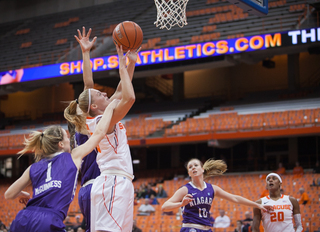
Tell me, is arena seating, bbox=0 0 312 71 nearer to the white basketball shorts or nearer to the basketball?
the basketball

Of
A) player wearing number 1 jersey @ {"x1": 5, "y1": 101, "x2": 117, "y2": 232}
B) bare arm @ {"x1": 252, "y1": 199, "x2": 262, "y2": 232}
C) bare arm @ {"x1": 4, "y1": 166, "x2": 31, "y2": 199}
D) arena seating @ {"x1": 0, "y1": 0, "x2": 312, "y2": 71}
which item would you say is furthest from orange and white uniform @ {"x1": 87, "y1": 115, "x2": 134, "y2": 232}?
arena seating @ {"x1": 0, "y1": 0, "x2": 312, "y2": 71}

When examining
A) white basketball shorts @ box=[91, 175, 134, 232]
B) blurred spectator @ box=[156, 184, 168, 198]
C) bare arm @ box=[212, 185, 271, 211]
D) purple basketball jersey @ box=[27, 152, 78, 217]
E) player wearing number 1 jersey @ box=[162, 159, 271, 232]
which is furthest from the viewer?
blurred spectator @ box=[156, 184, 168, 198]

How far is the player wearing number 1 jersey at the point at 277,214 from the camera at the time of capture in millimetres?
5957

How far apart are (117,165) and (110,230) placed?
23.2 inches

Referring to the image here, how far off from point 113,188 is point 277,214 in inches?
121

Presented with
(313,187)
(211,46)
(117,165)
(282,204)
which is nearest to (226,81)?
(211,46)

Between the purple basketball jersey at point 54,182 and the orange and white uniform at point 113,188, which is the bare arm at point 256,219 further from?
the purple basketball jersey at point 54,182

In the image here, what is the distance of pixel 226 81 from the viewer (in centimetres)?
2495

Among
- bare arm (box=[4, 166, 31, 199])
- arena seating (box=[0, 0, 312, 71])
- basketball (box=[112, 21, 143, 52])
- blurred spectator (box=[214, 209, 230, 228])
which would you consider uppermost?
arena seating (box=[0, 0, 312, 71])

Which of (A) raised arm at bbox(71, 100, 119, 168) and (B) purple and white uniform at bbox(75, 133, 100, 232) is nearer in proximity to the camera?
(A) raised arm at bbox(71, 100, 119, 168)

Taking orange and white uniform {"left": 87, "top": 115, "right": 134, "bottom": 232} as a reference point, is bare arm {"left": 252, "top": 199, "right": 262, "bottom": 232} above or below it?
below

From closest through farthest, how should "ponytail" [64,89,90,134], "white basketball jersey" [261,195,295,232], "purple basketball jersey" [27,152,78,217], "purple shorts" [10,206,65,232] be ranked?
"purple shorts" [10,206,65,232] < "purple basketball jersey" [27,152,78,217] < "ponytail" [64,89,90,134] < "white basketball jersey" [261,195,295,232]

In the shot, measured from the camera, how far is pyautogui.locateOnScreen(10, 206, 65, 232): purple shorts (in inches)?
124

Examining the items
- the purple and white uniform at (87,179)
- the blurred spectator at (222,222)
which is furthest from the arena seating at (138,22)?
the purple and white uniform at (87,179)
